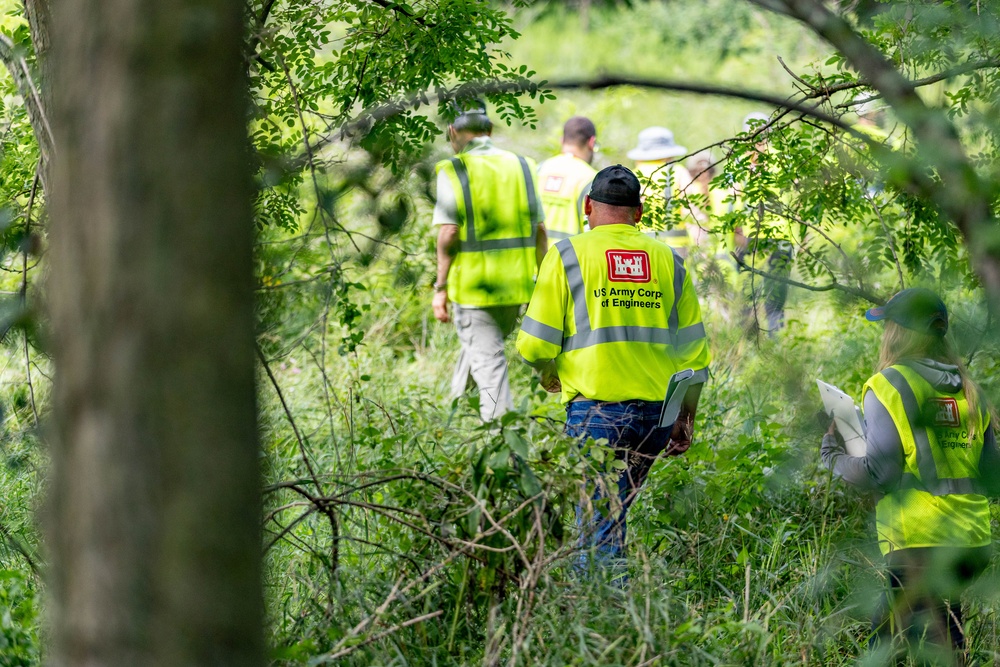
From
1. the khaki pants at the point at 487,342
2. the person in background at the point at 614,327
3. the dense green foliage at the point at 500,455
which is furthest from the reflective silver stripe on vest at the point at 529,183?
the person in background at the point at 614,327

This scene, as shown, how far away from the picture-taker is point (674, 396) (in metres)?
4.74

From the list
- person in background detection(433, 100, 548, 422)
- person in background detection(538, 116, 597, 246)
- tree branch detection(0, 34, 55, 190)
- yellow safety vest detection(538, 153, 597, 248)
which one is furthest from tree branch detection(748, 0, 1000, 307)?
yellow safety vest detection(538, 153, 597, 248)

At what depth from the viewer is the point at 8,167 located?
4.45 meters

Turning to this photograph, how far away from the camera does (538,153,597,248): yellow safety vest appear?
821 cm

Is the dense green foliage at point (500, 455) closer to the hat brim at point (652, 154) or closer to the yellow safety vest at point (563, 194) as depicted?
the yellow safety vest at point (563, 194)

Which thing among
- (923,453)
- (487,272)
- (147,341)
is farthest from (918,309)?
(487,272)

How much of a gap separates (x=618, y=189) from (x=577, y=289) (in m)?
0.52

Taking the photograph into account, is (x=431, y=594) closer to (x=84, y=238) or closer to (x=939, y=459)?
(x=939, y=459)

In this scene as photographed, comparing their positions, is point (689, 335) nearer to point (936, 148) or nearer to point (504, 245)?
point (504, 245)

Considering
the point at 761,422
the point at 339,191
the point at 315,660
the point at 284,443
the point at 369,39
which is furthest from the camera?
the point at 284,443

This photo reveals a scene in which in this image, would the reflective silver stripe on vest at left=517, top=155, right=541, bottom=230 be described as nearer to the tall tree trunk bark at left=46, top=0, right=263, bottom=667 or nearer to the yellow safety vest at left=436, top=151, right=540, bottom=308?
the yellow safety vest at left=436, top=151, right=540, bottom=308

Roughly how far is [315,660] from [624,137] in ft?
58.5

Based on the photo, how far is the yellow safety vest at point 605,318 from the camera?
470 centimetres

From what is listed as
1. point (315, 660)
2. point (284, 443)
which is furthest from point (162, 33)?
point (284, 443)
